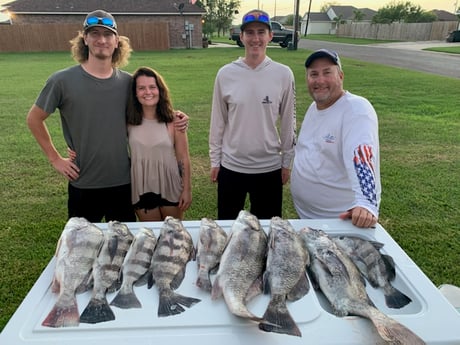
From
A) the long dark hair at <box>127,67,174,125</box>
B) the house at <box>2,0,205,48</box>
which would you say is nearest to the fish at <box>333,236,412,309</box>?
the long dark hair at <box>127,67,174,125</box>

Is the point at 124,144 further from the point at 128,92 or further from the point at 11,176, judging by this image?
the point at 11,176

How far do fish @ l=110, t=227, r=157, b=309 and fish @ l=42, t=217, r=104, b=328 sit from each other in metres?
0.16

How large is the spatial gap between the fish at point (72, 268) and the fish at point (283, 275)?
0.79 meters

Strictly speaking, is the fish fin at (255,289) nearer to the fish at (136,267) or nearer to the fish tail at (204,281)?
the fish tail at (204,281)

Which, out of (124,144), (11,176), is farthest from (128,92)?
(11,176)

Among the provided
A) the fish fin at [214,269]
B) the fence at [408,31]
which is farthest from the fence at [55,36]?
the fish fin at [214,269]

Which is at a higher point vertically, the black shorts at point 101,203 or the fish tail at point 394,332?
the fish tail at point 394,332

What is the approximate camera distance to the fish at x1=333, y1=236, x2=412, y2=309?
1.68 m

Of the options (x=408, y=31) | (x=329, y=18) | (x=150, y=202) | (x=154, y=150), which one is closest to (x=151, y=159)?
(x=154, y=150)

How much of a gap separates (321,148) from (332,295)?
3.66 ft

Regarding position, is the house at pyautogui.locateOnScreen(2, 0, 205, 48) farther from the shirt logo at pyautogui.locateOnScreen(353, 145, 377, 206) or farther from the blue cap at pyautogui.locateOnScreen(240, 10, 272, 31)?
the shirt logo at pyautogui.locateOnScreen(353, 145, 377, 206)

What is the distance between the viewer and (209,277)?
177 centimetres

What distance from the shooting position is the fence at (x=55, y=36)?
28.0 metres

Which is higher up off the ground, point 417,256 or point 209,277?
point 209,277
